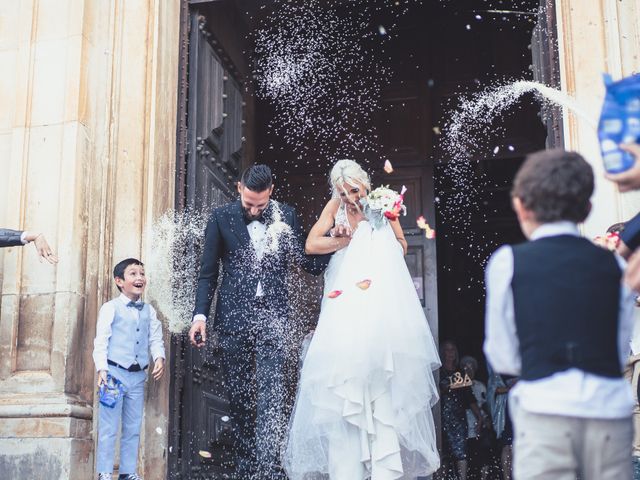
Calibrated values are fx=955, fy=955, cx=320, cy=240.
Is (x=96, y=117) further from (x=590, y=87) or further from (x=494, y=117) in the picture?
(x=494, y=117)

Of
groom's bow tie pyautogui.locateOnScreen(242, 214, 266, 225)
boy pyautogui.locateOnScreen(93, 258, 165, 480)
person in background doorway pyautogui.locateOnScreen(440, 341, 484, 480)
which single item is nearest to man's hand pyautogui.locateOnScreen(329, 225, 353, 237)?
groom's bow tie pyautogui.locateOnScreen(242, 214, 266, 225)

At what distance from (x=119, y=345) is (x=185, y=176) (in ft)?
5.21

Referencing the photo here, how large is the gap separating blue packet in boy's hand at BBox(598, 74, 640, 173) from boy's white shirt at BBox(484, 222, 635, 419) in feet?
1.78

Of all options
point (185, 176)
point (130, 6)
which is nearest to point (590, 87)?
point (185, 176)

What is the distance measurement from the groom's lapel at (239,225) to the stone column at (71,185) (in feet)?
2.59

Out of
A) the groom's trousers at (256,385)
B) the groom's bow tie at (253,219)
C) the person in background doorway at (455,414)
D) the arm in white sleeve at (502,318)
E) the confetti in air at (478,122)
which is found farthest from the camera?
the confetti in air at (478,122)

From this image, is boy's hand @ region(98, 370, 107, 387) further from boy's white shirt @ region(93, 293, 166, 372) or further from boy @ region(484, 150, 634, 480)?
boy @ region(484, 150, 634, 480)

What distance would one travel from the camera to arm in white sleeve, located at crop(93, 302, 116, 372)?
635cm

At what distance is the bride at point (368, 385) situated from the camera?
226 inches

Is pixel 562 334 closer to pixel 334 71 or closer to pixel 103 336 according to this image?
pixel 103 336

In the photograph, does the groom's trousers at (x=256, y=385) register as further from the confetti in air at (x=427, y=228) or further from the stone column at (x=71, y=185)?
the confetti in air at (x=427, y=228)

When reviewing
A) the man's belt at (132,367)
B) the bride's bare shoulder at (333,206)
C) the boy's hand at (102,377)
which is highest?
the bride's bare shoulder at (333,206)

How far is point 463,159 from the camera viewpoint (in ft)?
35.3

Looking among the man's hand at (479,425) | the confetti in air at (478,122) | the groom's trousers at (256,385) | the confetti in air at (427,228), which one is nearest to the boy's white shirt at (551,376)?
the groom's trousers at (256,385)
